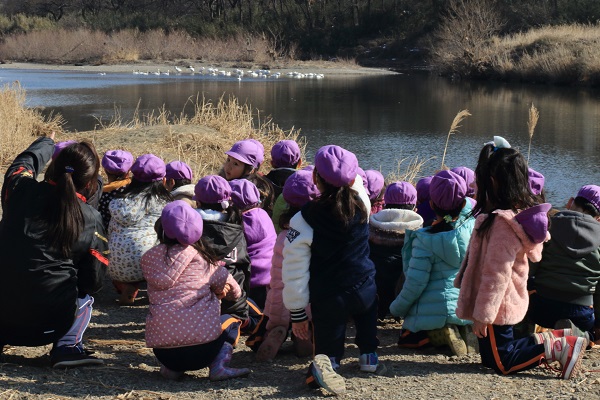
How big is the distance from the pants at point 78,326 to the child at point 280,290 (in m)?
0.90

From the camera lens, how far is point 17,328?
13.6 feet

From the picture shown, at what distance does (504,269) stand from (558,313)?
2.41ft

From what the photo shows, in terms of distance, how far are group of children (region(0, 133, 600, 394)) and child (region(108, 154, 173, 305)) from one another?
10 mm

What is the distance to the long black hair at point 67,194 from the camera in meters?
4.05

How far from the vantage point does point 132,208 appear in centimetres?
546

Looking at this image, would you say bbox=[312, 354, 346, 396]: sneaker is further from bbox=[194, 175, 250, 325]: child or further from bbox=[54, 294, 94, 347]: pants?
bbox=[54, 294, 94, 347]: pants

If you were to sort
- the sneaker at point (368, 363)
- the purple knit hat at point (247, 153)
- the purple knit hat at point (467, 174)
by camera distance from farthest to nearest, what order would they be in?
the purple knit hat at point (247, 153), the purple knit hat at point (467, 174), the sneaker at point (368, 363)

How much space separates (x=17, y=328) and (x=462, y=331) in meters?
2.30

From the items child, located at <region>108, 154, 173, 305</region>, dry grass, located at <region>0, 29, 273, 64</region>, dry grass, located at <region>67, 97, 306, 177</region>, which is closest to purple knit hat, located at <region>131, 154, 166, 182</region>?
child, located at <region>108, 154, 173, 305</region>

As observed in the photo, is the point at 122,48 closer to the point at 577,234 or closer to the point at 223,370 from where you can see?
the point at 577,234

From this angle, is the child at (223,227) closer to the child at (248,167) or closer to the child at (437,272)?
the child at (437,272)

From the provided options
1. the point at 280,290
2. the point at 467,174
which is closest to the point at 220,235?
the point at 280,290

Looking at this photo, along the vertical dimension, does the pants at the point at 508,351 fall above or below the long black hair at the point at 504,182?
below

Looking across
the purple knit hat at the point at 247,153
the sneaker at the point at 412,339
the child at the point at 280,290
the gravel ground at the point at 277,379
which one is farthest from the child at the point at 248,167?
the sneaker at the point at 412,339
